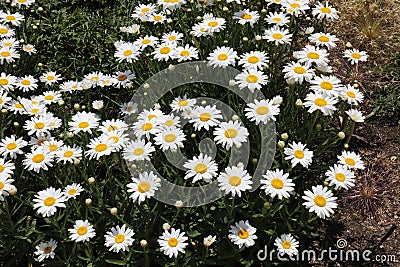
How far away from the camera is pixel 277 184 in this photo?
3289 mm

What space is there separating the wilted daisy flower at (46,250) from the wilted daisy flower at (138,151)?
803 mm

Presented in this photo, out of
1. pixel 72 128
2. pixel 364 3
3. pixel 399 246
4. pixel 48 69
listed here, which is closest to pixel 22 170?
pixel 72 128

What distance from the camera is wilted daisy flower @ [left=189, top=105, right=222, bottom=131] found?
351 centimetres

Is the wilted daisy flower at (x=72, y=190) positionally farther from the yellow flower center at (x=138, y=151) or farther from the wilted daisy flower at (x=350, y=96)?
the wilted daisy flower at (x=350, y=96)

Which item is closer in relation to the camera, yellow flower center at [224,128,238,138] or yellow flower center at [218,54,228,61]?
yellow flower center at [224,128,238,138]

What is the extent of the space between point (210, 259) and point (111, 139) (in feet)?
3.56

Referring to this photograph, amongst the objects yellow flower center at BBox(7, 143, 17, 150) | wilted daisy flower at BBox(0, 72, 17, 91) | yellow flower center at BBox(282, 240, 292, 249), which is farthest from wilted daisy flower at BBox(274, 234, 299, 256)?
wilted daisy flower at BBox(0, 72, 17, 91)

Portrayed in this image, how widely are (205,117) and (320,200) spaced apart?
0.95 meters

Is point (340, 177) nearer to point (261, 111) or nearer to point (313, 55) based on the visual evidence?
point (261, 111)

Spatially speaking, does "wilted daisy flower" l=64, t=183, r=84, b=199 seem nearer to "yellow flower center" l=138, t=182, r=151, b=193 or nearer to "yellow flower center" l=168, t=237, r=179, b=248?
"yellow flower center" l=138, t=182, r=151, b=193

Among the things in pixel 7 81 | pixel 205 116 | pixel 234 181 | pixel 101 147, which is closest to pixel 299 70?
pixel 205 116

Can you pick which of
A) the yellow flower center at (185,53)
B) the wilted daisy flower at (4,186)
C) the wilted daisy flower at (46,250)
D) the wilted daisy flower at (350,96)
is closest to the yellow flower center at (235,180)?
the wilted daisy flower at (350,96)

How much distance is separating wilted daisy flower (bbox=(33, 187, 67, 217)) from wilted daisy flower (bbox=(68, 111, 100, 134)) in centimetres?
55

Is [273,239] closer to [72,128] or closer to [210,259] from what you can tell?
[210,259]
